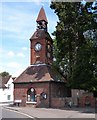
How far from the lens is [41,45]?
53.4 m

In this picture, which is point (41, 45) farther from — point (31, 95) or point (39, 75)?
point (31, 95)

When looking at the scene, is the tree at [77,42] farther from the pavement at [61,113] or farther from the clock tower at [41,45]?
the clock tower at [41,45]

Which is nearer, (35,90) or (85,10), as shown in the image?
(85,10)

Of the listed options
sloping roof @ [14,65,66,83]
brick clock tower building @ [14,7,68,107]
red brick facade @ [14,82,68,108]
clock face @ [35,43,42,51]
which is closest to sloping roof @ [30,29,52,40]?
brick clock tower building @ [14,7,68,107]

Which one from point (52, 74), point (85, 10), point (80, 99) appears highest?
point (85, 10)

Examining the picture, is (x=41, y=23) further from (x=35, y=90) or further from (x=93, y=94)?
(x=93, y=94)

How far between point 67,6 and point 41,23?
1544 cm

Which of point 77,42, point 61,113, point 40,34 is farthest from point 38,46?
point 61,113

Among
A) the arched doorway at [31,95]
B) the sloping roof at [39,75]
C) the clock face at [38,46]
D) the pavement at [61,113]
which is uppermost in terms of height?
the clock face at [38,46]

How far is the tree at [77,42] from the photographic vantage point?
35.9m

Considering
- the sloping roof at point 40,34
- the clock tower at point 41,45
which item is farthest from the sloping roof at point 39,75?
the sloping roof at point 40,34

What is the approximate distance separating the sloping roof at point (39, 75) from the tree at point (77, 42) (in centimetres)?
350

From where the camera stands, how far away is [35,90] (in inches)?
1870

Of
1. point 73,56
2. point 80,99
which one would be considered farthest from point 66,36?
point 80,99
